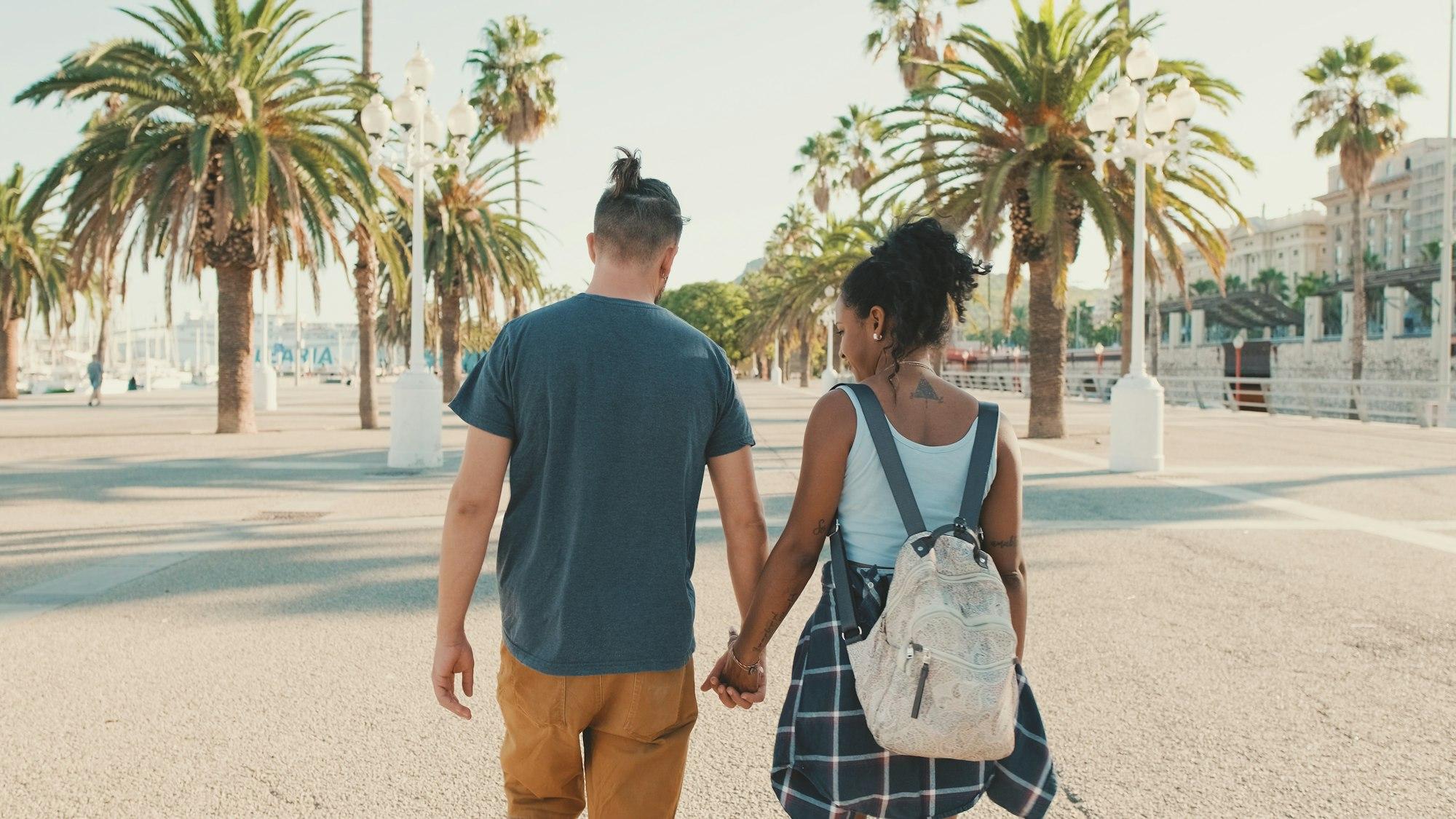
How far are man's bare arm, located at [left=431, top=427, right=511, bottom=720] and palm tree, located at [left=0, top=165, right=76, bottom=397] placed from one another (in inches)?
1539

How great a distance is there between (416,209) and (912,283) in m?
13.7

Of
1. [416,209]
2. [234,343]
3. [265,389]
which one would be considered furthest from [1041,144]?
[265,389]

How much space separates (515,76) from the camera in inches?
1389

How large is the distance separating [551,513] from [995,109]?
1728 centimetres

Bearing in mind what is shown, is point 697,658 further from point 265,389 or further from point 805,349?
point 805,349

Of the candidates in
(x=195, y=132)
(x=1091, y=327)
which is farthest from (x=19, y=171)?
(x=1091, y=327)

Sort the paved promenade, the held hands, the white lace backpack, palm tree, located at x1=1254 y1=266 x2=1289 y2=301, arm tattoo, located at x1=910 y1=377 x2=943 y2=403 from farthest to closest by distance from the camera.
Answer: palm tree, located at x1=1254 y1=266 x2=1289 y2=301, the paved promenade, the held hands, arm tattoo, located at x1=910 y1=377 x2=943 y2=403, the white lace backpack

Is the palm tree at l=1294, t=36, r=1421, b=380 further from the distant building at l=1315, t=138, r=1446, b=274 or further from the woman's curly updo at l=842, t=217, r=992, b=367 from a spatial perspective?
the distant building at l=1315, t=138, r=1446, b=274

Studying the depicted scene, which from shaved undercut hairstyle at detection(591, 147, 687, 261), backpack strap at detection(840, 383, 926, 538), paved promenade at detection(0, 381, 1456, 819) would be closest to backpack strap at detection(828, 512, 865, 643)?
backpack strap at detection(840, 383, 926, 538)

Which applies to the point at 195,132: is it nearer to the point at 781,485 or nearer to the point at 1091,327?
the point at 781,485

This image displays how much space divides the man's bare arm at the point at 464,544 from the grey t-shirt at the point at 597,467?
0.14ft

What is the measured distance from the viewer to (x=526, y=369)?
6.95ft

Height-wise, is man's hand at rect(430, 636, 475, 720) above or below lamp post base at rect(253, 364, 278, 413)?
below

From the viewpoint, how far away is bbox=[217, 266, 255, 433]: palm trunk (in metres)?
18.9
